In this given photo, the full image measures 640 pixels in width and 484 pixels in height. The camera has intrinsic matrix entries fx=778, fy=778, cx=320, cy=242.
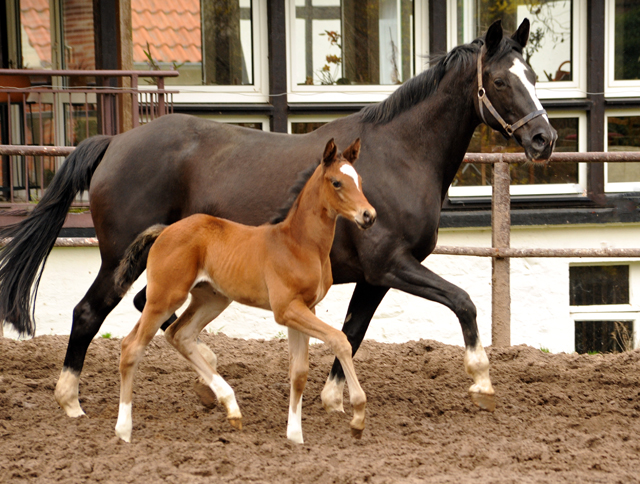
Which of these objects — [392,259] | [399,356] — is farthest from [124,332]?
[392,259]

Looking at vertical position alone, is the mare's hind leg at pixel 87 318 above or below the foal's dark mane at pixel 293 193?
below

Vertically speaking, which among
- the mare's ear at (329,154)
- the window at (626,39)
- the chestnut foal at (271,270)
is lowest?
the chestnut foal at (271,270)

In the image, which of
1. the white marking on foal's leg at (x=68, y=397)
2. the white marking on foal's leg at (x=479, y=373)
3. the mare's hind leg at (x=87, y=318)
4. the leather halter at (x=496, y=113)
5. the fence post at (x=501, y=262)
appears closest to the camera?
the white marking on foal's leg at (x=479, y=373)

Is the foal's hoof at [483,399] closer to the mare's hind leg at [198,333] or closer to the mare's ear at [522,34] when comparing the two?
the mare's hind leg at [198,333]

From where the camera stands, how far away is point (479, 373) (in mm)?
4039

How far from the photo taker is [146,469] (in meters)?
3.20

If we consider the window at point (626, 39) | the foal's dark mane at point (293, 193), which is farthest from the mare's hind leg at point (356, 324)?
the window at point (626, 39)

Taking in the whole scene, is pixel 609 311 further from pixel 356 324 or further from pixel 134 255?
pixel 134 255

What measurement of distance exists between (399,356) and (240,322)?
1.85m

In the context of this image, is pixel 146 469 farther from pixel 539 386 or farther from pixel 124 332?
pixel 124 332

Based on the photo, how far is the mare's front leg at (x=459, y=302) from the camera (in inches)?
159

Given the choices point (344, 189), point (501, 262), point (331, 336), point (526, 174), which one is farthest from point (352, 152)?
point (526, 174)

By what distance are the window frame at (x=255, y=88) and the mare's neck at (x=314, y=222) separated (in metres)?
4.23

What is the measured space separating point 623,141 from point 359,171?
4.84 m
